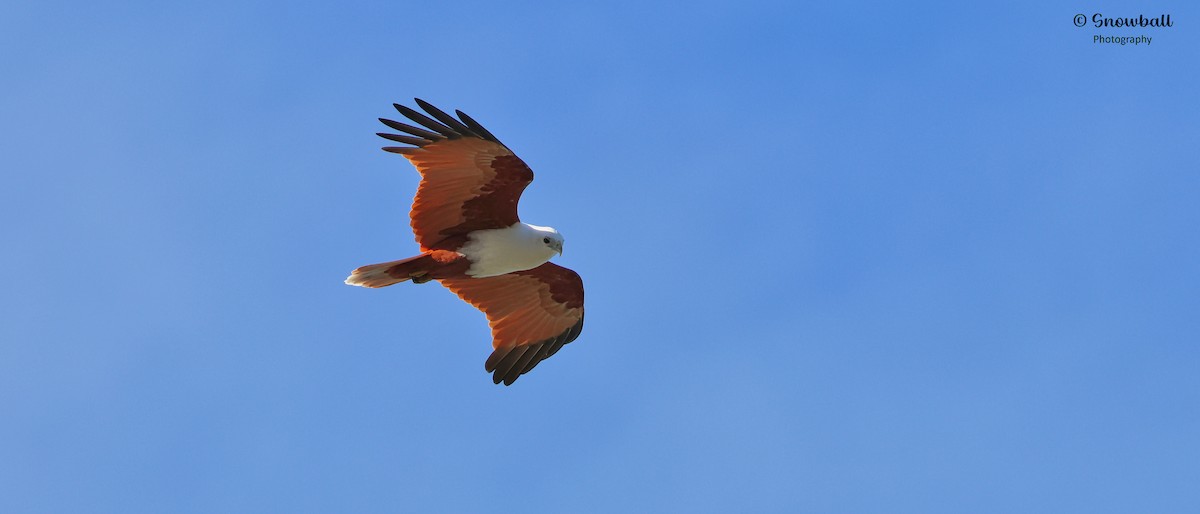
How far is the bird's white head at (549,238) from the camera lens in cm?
1827

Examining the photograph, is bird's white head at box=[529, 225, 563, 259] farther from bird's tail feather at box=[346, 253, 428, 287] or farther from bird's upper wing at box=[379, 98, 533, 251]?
bird's tail feather at box=[346, 253, 428, 287]

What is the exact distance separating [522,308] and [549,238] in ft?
5.46

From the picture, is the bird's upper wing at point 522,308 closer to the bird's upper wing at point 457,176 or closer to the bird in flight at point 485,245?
the bird in flight at point 485,245

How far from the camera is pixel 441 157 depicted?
17.8 m

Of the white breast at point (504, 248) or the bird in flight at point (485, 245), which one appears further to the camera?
the white breast at point (504, 248)

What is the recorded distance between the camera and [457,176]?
58.7ft

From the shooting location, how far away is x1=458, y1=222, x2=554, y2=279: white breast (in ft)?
59.8

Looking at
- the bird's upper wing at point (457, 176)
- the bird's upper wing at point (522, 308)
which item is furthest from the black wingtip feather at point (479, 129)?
the bird's upper wing at point (522, 308)

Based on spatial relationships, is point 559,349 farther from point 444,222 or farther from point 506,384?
point 444,222

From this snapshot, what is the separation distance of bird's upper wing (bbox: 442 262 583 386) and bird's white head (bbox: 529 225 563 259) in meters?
1.02

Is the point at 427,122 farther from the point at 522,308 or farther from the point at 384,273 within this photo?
the point at 522,308

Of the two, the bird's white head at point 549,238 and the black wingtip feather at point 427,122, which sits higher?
the black wingtip feather at point 427,122

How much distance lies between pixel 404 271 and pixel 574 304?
2.73m

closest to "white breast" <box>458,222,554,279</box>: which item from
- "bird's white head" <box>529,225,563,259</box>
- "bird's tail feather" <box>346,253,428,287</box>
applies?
"bird's white head" <box>529,225,563,259</box>
